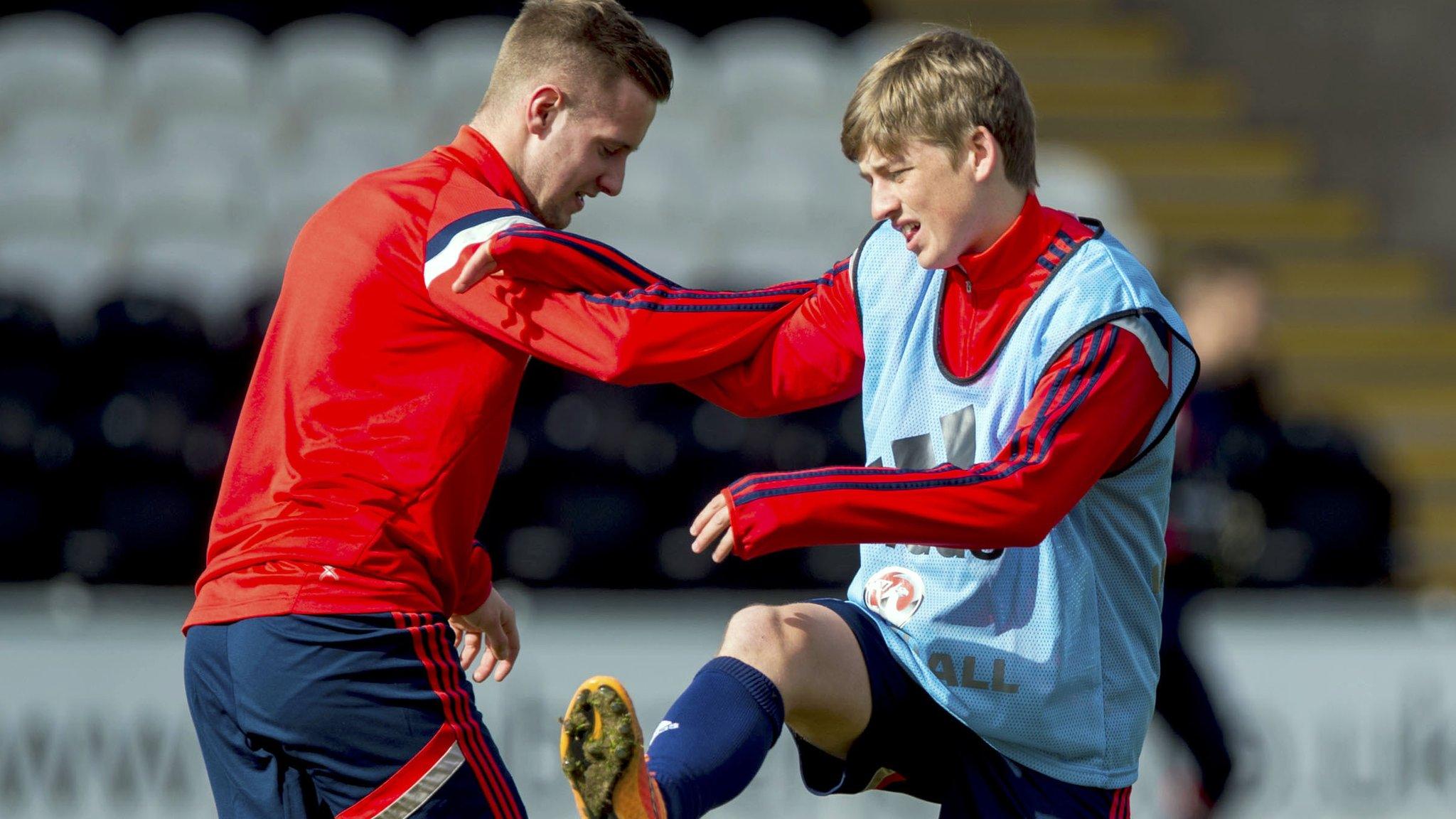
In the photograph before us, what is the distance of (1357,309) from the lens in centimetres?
830

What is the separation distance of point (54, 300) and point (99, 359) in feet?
2.02

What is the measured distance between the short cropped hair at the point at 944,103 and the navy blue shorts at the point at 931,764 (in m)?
0.71

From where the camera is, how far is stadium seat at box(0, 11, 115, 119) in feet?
24.2

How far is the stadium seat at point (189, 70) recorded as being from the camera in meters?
7.47

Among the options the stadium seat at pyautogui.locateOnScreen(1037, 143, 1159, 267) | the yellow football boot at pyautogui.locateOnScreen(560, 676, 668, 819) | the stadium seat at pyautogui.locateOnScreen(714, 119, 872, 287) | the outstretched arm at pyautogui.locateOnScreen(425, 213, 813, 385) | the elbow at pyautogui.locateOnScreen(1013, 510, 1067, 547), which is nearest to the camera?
the yellow football boot at pyautogui.locateOnScreen(560, 676, 668, 819)

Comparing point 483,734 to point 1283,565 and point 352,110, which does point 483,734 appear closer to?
point 1283,565

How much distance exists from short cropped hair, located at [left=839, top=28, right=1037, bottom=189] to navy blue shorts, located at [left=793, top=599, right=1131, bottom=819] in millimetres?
708

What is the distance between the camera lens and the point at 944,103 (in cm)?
243

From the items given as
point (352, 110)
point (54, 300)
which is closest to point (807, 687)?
point (54, 300)

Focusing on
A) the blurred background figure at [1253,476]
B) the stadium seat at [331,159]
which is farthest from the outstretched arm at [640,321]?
the stadium seat at [331,159]

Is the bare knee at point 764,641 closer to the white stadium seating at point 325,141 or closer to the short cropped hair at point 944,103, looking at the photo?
the short cropped hair at point 944,103

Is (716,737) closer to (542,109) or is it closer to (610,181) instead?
(610,181)

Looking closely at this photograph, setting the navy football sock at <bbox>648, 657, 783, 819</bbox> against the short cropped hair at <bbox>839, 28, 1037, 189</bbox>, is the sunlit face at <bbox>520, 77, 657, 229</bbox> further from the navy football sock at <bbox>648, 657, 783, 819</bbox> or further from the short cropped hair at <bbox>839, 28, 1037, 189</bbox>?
the navy football sock at <bbox>648, 657, 783, 819</bbox>

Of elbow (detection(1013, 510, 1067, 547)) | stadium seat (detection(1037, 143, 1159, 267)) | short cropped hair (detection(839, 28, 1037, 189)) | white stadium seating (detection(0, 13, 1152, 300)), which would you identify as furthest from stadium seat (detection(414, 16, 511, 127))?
elbow (detection(1013, 510, 1067, 547))
